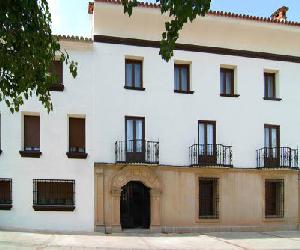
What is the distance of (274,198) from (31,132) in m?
12.2

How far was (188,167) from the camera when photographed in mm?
21141

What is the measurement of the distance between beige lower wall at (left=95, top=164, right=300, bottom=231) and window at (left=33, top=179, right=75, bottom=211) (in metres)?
1.15

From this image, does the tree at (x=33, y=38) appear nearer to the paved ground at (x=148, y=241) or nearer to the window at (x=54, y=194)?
the paved ground at (x=148, y=241)

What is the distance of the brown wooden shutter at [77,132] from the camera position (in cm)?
2035

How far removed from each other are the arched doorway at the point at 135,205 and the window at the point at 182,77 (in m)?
4.86

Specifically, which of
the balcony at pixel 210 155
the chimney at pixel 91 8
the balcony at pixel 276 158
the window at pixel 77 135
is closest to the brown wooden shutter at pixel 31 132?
the window at pixel 77 135

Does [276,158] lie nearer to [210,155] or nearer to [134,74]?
[210,155]

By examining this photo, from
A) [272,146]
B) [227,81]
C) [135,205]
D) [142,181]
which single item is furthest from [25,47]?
[272,146]

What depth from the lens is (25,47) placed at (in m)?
6.89

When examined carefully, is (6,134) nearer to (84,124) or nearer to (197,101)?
(84,124)

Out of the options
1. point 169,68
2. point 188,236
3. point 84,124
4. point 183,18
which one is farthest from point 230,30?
point 183,18

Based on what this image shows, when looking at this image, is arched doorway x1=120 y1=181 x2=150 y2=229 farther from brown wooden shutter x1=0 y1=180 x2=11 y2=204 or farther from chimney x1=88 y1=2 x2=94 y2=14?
chimney x1=88 y1=2 x2=94 y2=14

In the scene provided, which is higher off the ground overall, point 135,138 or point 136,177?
point 135,138

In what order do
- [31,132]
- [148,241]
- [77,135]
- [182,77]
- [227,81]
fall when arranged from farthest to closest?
1. [227,81]
2. [182,77]
3. [77,135]
4. [31,132]
5. [148,241]
